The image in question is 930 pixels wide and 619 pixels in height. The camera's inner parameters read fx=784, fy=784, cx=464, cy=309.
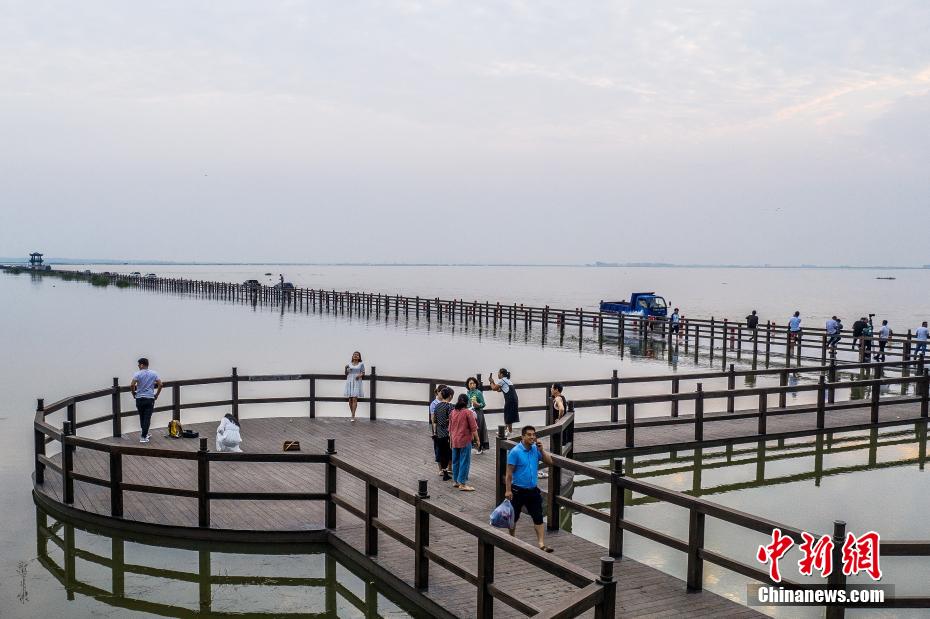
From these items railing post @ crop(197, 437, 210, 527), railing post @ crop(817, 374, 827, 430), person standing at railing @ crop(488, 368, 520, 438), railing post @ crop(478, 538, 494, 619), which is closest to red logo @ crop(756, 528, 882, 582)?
railing post @ crop(478, 538, 494, 619)

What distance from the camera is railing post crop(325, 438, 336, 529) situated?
33.0 feet

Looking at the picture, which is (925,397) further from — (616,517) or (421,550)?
(421,550)

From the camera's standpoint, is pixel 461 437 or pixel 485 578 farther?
pixel 461 437

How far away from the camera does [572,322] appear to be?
57625 mm

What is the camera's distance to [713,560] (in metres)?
7.72

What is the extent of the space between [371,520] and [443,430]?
316 centimetres

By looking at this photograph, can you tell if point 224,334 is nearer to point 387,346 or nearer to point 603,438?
point 387,346

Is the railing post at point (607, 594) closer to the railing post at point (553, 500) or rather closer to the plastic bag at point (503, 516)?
the plastic bag at point (503, 516)

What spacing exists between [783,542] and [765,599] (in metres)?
2.09

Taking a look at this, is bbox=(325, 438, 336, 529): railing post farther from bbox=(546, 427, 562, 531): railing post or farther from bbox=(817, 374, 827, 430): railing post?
bbox=(817, 374, 827, 430): railing post

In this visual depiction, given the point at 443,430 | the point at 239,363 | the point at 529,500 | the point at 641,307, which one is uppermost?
the point at 641,307

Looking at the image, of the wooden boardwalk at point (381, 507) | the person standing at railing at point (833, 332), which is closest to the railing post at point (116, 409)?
the wooden boardwalk at point (381, 507)

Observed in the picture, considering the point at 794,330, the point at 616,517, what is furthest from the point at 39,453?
the point at 794,330

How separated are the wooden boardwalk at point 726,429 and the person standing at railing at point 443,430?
2.99 meters
